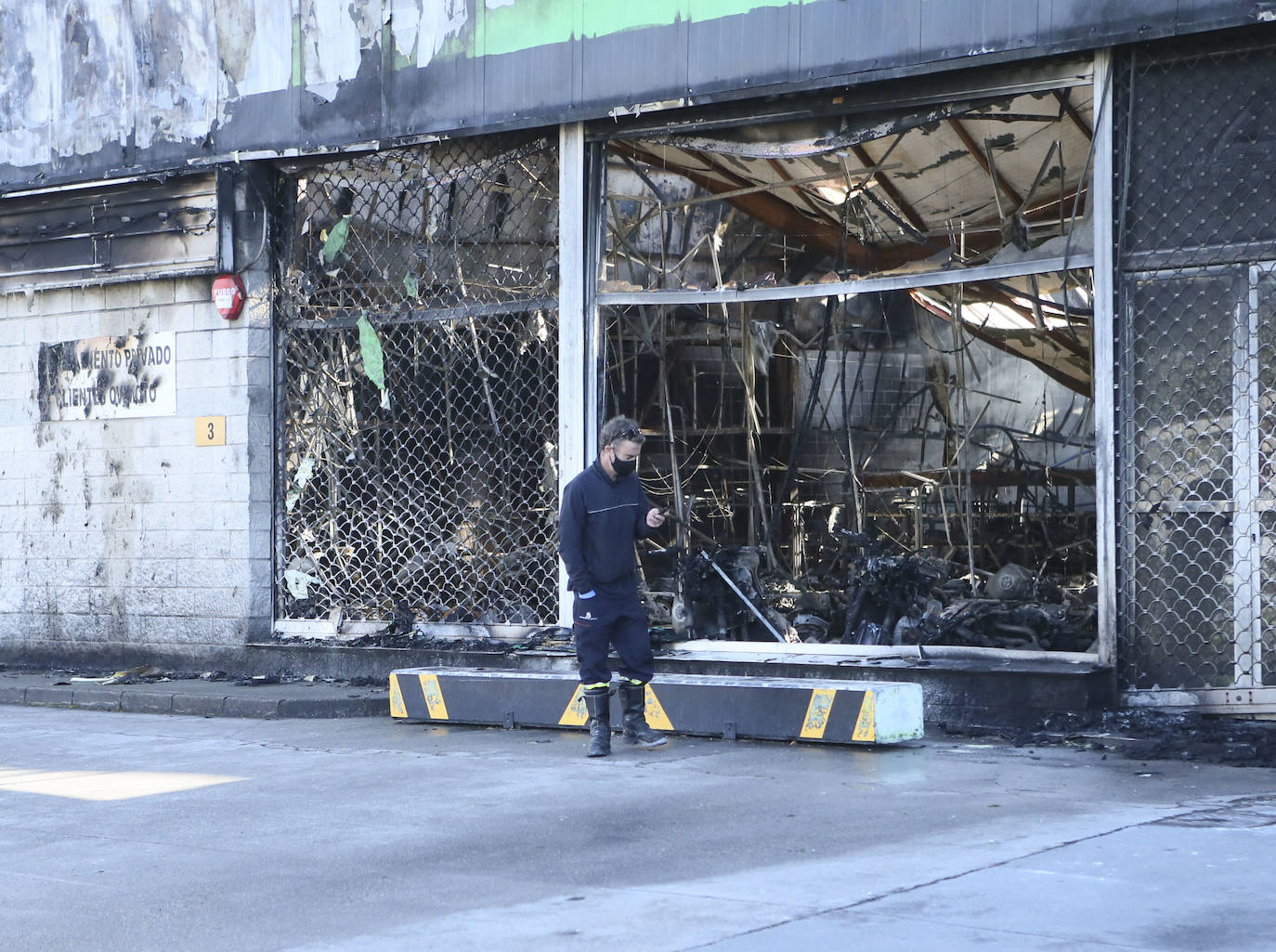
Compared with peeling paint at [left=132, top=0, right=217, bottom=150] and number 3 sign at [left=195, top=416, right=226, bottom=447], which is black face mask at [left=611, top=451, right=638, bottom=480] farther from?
peeling paint at [left=132, top=0, right=217, bottom=150]

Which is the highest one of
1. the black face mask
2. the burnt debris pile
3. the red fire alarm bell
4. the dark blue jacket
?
the red fire alarm bell

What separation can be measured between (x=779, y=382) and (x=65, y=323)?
674 centimetres

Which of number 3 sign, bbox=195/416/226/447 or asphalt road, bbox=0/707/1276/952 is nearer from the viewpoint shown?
asphalt road, bbox=0/707/1276/952

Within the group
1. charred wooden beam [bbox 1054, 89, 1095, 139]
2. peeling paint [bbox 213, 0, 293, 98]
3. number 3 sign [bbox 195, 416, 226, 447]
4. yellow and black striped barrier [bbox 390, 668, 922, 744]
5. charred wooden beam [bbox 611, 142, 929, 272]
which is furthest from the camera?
number 3 sign [bbox 195, 416, 226, 447]

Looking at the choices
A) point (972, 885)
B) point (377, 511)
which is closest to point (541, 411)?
point (377, 511)

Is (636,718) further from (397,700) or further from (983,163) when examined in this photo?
(983,163)

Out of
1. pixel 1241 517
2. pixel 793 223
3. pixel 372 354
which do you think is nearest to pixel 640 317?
pixel 793 223

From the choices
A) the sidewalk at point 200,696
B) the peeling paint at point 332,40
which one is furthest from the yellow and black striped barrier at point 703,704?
the peeling paint at point 332,40

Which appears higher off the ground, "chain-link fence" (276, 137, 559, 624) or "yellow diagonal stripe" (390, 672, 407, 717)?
"chain-link fence" (276, 137, 559, 624)

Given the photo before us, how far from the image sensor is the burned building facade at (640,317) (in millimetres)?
9320

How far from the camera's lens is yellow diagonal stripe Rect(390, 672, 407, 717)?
10430 mm

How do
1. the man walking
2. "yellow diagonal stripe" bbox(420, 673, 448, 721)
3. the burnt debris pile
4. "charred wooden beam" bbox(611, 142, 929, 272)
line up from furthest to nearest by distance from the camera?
"charred wooden beam" bbox(611, 142, 929, 272) < the burnt debris pile < "yellow diagonal stripe" bbox(420, 673, 448, 721) < the man walking

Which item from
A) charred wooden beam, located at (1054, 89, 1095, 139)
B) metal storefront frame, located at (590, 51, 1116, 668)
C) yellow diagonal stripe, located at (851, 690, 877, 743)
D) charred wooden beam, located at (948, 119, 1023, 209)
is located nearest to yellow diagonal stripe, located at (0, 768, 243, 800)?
yellow diagonal stripe, located at (851, 690, 877, 743)

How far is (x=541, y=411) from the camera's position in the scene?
11.9m
